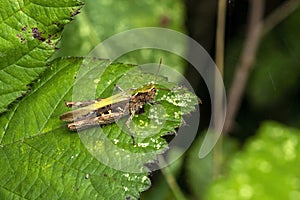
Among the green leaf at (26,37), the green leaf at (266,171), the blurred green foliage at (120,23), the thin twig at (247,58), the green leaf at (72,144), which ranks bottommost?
the thin twig at (247,58)

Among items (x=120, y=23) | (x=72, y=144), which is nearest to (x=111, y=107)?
(x=72, y=144)

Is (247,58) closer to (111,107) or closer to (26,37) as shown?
(111,107)

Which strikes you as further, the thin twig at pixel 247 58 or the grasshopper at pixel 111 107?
the thin twig at pixel 247 58

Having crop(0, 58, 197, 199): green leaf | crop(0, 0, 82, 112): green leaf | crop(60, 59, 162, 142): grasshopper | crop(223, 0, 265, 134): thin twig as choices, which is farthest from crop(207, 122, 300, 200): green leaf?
crop(223, 0, 265, 134): thin twig

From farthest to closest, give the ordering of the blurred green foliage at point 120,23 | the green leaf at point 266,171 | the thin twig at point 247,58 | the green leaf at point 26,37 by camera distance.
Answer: the thin twig at point 247,58 → the blurred green foliage at point 120,23 → the green leaf at point 26,37 → the green leaf at point 266,171

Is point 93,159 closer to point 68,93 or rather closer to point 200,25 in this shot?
point 68,93

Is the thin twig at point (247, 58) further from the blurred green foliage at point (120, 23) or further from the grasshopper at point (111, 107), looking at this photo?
A: the grasshopper at point (111, 107)

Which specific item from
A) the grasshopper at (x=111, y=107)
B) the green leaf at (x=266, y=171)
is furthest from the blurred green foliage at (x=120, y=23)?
the green leaf at (x=266, y=171)
